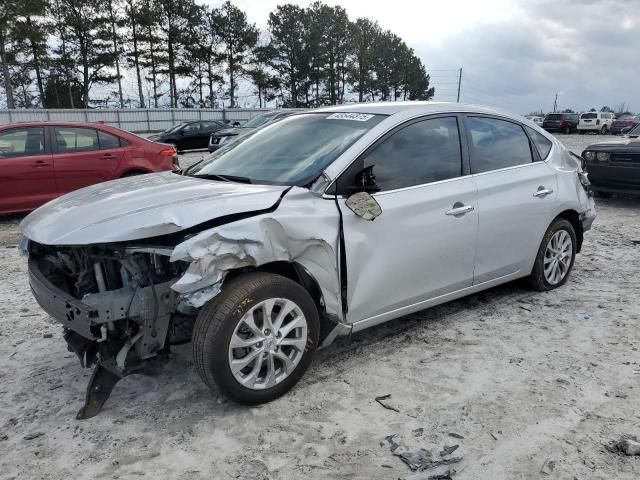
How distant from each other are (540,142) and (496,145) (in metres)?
0.69

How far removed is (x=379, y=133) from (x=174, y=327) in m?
1.76

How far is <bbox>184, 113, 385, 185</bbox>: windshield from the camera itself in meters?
3.41

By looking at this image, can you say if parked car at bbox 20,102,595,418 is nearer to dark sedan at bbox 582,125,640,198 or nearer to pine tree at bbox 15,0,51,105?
dark sedan at bbox 582,125,640,198

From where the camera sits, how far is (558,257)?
4.86 metres

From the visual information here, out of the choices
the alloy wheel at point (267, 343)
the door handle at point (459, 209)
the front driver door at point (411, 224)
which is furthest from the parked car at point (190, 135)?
the alloy wheel at point (267, 343)

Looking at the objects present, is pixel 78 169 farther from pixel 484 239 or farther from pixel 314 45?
pixel 314 45

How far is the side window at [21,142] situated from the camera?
766cm

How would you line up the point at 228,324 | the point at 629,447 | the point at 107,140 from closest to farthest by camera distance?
the point at 629,447 < the point at 228,324 < the point at 107,140

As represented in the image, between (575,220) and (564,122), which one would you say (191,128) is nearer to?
(575,220)

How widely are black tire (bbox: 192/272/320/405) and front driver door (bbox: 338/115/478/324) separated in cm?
54

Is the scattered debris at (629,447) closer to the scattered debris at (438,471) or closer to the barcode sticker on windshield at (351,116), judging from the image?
the scattered debris at (438,471)

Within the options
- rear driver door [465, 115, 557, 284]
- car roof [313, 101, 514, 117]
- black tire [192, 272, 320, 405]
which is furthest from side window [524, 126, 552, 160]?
black tire [192, 272, 320, 405]

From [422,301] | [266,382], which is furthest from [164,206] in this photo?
[422,301]

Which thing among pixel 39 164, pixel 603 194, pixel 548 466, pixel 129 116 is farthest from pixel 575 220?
pixel 129 116
